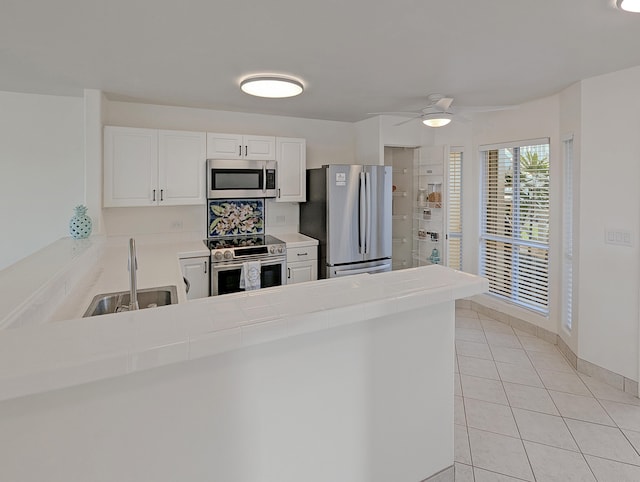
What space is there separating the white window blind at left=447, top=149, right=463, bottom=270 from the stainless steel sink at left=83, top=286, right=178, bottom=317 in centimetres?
362

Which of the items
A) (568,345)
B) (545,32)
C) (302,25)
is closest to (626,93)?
(545,32)

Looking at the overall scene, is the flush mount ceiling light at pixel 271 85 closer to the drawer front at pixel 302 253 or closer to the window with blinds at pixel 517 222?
the drawer front at pixel 302 253

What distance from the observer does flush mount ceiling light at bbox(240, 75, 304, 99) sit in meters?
3.01

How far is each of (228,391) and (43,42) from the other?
8.31 feet

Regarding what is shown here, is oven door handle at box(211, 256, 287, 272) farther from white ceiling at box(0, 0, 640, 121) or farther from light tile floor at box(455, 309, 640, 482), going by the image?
light tile floor at box(455, 309, 640, 482)

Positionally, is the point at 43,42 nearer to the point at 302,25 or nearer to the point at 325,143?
the point at 302,25

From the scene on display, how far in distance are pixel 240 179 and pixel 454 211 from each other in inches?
108

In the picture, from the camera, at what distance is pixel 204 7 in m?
1.90

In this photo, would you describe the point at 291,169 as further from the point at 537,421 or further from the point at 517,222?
the point at 537,421

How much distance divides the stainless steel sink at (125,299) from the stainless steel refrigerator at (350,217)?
6.92 ft

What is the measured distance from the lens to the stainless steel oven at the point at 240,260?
3674mm

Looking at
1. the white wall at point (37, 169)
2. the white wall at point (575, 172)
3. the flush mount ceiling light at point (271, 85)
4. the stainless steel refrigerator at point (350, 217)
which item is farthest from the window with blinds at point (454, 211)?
the white wall at point (37, 169)

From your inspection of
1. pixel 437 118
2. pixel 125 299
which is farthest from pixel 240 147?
pixel 125 299

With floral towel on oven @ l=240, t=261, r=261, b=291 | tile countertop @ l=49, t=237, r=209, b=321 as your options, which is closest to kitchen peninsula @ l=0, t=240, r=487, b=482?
tile countertop @ l=49, t=237, r=209, b=321
